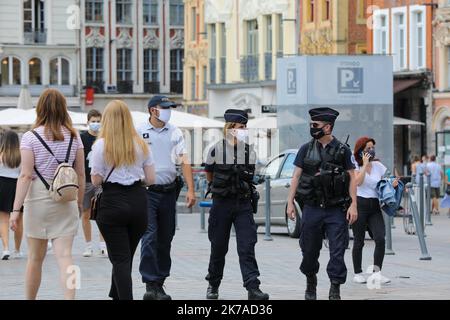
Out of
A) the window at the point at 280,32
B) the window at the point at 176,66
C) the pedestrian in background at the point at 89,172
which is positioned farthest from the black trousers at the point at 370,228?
the window at the point at 176,66

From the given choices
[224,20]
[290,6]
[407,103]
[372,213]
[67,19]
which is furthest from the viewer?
[67,19]

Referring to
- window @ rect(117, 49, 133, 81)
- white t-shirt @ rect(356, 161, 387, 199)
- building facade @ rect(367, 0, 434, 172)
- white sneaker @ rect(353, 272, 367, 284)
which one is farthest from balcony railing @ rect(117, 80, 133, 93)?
white sneaker @ rect(353, 272, 367, 284)

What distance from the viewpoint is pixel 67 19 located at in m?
83.9

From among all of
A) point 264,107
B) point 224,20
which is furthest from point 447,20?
point 224,20

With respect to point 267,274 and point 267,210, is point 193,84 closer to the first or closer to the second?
point 267,210

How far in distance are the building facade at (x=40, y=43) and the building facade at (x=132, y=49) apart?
840mm

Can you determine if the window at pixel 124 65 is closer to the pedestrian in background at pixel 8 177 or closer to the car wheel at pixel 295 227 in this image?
the car wheel at pixel 295 227

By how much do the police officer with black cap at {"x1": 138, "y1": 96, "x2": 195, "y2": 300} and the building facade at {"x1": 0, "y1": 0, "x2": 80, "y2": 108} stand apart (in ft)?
227

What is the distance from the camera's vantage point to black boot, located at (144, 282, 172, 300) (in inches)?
566

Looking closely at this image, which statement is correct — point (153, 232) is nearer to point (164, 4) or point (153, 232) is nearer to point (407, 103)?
point (407, 103)

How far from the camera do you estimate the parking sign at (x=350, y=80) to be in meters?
31.7

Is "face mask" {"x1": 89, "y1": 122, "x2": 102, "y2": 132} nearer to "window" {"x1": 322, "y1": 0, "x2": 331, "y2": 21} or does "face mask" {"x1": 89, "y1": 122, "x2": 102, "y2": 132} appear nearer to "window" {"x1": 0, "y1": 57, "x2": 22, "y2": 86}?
"window" {"x1": 322, "y1": 0, "x2": 331, "y2": 21}

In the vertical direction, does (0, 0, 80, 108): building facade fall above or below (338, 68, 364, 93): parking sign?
above

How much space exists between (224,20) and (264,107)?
1328 cm
